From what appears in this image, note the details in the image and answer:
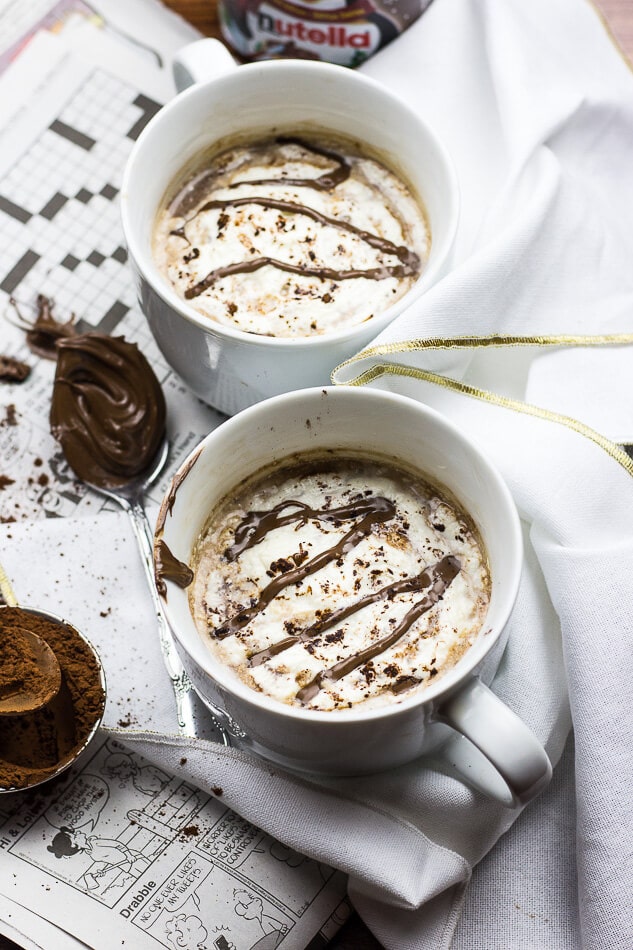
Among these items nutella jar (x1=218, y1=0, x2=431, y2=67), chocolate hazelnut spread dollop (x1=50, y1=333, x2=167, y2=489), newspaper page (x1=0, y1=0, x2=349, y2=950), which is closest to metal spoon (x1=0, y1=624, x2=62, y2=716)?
newspaper page (x1=0, y1=0, x2=349, y2=950)

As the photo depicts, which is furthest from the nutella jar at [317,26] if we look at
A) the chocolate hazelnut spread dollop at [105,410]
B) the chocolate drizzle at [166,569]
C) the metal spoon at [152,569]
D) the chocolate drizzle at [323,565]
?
the chocolate drizzle at [166,569]

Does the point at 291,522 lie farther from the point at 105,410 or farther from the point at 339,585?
the point at 105,410

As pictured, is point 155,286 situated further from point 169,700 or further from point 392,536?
point 169,700

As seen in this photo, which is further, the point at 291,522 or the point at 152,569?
the point at 152,569

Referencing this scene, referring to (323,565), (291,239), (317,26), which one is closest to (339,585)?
(323,565)

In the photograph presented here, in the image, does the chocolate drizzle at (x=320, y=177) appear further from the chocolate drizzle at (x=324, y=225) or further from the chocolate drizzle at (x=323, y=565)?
the chocolate drizzle at (x=323, y=565)

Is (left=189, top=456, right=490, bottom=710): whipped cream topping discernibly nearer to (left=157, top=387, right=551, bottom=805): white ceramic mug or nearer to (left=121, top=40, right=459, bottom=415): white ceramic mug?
(left=157, top=387, right=551, bottom=805): white ceramic mug
